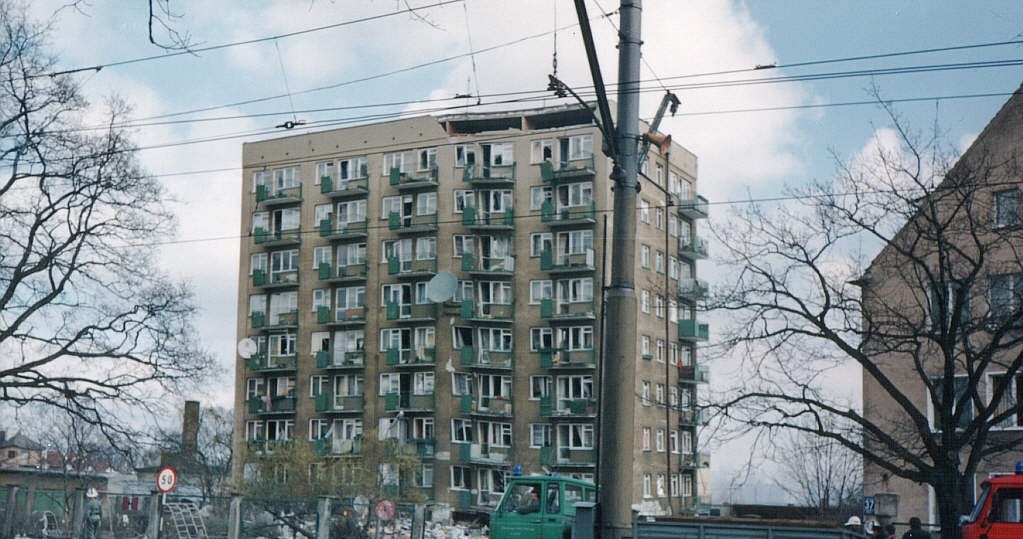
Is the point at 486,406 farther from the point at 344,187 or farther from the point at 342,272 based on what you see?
the point at 344,187

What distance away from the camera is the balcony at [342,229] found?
82.6 m

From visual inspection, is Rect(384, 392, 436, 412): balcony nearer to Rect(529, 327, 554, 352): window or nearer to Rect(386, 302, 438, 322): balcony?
Rect(386, 302, 438, 322): balcony

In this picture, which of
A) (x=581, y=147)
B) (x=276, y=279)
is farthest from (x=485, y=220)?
(x=276, y=279)

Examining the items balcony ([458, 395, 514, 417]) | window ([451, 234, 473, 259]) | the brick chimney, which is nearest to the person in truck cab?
balcony ([458, 395, 514, 417])

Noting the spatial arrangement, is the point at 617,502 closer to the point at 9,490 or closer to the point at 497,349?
the point at 9,490

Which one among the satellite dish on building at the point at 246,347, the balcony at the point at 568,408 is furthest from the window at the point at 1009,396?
the satellite dish on building at the point at 246,347

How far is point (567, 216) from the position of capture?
249 feet

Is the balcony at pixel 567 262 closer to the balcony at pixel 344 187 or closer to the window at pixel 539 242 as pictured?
the window at pixel 539 242

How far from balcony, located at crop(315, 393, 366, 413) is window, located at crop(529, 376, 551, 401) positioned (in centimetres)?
1196

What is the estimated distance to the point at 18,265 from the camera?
3559 cm

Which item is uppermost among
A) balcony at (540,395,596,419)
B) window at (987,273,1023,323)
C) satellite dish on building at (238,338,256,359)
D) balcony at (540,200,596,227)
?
balcony at (540,200,596,227)

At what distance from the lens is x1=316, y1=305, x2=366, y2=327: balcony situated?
270 feet

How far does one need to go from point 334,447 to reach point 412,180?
18.7 m

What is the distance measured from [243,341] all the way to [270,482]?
44.4ft
